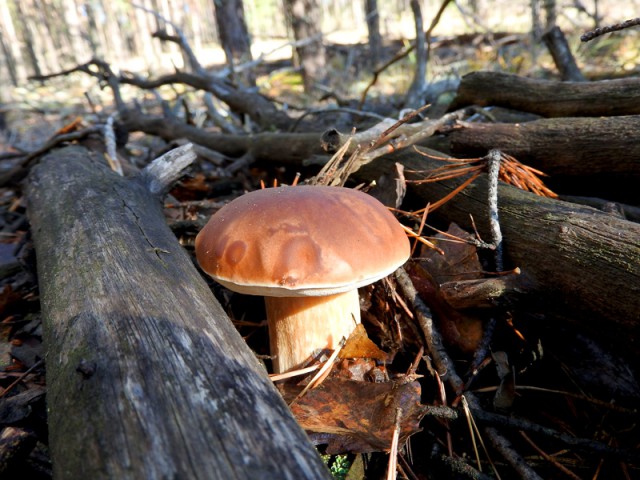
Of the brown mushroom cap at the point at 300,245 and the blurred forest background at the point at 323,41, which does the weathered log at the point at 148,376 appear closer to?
the brown mushroom cap at the point at 300,245

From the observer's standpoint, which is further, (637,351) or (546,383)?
(546,383)

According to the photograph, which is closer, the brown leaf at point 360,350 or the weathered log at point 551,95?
the brown leaf at point 360,350

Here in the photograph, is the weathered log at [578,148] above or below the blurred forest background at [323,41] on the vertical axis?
below

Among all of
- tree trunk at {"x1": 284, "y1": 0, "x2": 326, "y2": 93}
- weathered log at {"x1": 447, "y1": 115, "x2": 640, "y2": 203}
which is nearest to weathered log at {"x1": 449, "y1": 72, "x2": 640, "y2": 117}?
weathered log at {"x1": 447, "y1": 115, "x2": 640, "y2": 203}

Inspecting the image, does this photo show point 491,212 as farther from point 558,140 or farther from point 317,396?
point 317,396

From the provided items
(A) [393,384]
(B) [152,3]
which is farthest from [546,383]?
(B) [152,3]

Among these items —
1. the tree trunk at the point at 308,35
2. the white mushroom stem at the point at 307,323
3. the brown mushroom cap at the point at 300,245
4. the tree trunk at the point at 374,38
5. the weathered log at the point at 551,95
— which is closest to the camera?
the brown mushroom cap at the point at 300,245

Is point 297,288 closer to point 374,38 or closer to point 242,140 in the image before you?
point 242,140

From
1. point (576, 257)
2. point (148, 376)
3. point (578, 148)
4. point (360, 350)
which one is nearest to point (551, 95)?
point (578, 148)

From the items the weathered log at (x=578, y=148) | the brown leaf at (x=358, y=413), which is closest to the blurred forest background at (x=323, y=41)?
the weathered log at (x=578, y=148)
